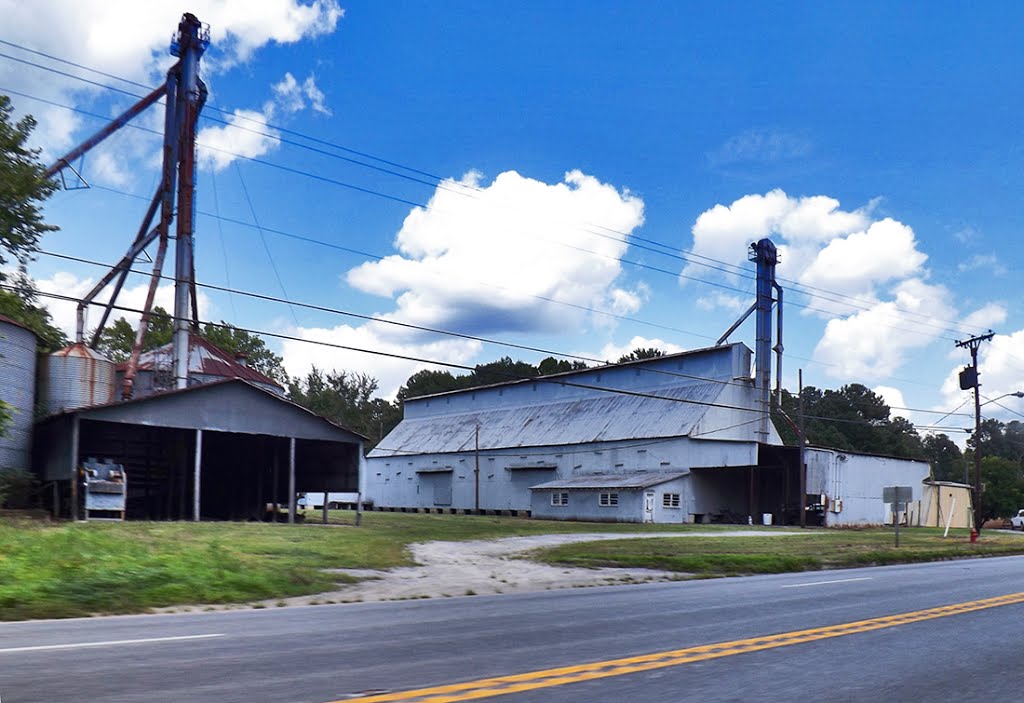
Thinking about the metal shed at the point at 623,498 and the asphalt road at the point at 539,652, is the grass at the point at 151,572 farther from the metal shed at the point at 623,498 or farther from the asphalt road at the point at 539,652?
the metal shed at the point at 623,498

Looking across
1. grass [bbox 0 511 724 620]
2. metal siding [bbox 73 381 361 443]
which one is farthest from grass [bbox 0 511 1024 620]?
metal siding [bbox 73 381 361 443]

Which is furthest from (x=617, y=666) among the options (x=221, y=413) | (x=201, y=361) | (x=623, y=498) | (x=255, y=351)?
(x=255, y=351)

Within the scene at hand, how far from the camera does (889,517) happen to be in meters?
63.8

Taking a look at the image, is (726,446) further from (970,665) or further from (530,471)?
(970,665)

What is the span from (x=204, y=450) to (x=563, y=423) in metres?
29.0

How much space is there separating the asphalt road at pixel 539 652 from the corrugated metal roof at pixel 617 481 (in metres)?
42.9

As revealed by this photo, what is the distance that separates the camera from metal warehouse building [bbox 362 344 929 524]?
57719 millimetres

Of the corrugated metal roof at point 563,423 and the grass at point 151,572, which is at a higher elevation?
the corrugated metal roof at point 563,423

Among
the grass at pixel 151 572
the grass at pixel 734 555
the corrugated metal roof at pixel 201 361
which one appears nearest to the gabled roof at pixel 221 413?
the grass at pixel 151 572

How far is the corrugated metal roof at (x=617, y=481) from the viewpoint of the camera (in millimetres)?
55656

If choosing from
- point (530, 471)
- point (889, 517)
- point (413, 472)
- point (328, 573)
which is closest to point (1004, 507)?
point (889, 517)

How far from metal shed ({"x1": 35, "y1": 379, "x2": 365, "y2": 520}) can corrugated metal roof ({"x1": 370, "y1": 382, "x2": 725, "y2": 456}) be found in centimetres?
2134

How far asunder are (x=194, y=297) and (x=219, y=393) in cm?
1726

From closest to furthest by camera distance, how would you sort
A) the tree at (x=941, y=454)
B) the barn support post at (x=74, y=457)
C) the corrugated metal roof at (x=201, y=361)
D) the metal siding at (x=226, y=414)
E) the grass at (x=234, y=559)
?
the grass at (x=234, y=559) < the barn support post at (x=74, y=457) < the metal siding at (x=226, y=414) < the corrugated metal roof at (x=201, y=361) < the tree at (x=941, y=454)
